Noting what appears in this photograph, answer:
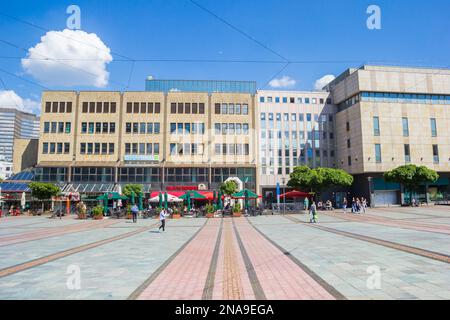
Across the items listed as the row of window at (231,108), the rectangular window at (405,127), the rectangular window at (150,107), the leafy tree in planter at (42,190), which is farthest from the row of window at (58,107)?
the rectangular window at (405,127)

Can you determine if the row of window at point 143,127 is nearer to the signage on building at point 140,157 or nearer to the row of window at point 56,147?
the signage on building at point 140,157

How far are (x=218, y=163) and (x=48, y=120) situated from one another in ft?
93.8

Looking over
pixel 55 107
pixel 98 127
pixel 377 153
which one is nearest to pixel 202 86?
pixel 98 127

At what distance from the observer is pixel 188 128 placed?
50.8 m

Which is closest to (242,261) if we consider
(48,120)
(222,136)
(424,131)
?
(222,136)

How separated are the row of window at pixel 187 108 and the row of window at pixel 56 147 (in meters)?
17.9

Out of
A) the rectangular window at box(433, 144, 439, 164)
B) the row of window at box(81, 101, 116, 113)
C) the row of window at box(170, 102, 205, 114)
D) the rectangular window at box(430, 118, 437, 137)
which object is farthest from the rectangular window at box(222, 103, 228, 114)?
the rectangular window at box(433, 144, 439, 164)

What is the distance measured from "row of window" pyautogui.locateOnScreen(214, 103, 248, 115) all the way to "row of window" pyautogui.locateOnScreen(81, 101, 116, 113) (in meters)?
17.1

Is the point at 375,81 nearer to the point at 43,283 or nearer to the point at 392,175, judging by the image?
the point at 392,175

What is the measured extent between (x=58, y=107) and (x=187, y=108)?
21.0 meters

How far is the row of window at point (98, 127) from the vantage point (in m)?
50.0

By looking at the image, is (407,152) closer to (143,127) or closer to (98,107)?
(143,127)
